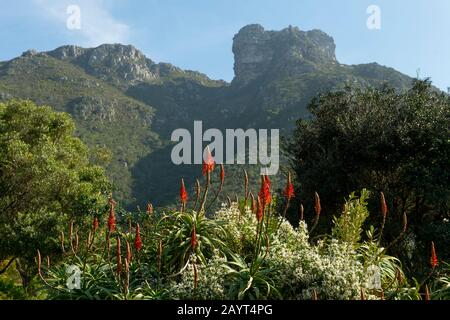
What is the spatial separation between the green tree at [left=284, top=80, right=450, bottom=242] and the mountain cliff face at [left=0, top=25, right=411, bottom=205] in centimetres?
6524

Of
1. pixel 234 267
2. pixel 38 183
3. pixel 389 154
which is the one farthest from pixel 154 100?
pixel 234 267

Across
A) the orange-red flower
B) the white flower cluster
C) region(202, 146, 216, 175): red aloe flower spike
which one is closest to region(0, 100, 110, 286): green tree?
region(202, 146, 216, 175): red aloe flower spike

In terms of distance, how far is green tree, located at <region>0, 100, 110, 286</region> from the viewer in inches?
811

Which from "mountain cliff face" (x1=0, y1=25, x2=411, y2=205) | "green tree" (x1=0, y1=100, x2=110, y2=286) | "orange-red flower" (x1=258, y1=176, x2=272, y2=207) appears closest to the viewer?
"orange-red flower" (x1=258, y1=176, x2=272, y2=207)

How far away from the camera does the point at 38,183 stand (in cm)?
2319

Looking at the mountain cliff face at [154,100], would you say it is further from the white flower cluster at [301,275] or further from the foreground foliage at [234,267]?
the white flower cluster at [301,275]

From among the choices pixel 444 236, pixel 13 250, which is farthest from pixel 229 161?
pixel 444 236

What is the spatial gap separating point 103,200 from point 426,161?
1525 centimetres

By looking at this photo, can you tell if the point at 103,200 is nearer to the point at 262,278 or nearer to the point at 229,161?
the point at 262,278

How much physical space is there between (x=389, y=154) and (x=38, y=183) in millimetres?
17228

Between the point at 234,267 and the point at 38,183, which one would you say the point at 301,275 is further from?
the point at 38,183

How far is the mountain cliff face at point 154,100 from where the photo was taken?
116619 mm

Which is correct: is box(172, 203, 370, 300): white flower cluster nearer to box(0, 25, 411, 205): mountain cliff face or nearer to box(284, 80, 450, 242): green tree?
box(284, 80, 450, 242): green tree

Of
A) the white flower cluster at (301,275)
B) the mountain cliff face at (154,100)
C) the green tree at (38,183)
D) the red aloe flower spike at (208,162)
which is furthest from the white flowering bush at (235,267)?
the mountain cliff face at (154,100)
